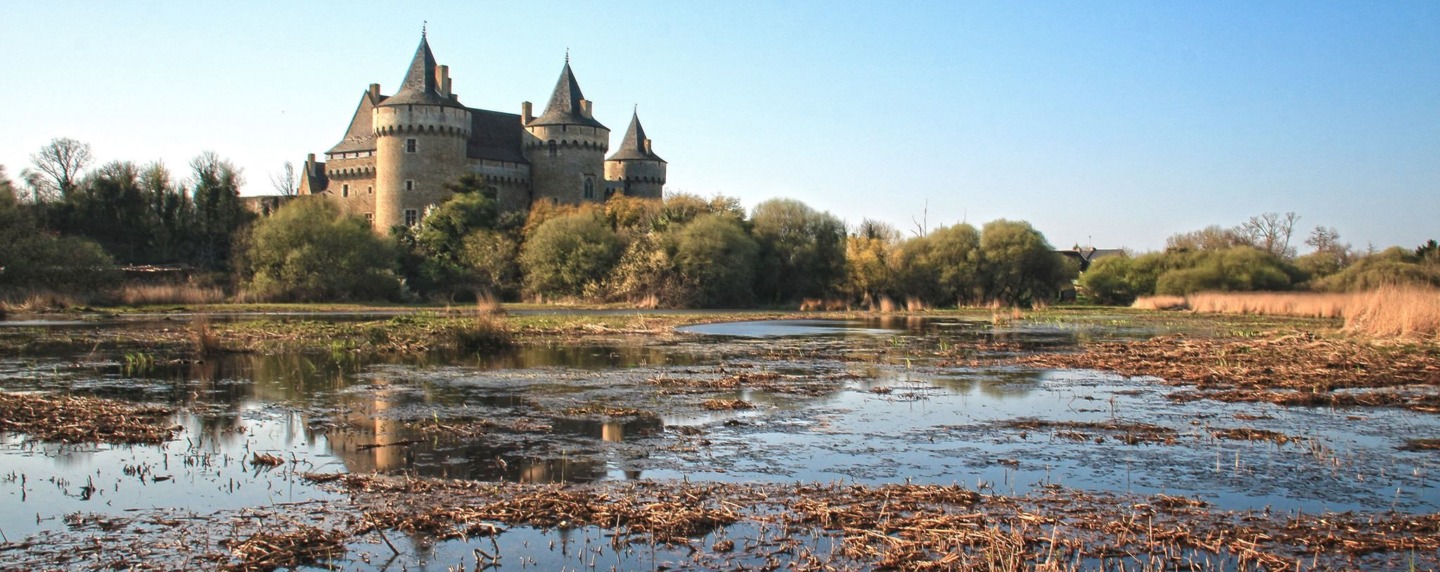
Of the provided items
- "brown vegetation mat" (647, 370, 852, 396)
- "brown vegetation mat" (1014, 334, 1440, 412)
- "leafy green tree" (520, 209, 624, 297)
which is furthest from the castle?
"brown vegetation mat" (647, 370, 852, 396)

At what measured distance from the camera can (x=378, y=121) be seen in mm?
67438

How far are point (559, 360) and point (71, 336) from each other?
40.5 feet

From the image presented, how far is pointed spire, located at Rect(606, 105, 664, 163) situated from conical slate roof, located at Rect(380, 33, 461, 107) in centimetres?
1455

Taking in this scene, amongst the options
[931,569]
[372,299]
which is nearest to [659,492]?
[931,569]

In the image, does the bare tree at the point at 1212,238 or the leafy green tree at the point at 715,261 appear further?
the bare tree at the point at 1212,238

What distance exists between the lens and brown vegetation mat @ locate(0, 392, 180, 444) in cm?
1066

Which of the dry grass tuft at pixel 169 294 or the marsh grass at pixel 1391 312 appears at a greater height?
the dry grass tuft at pixel 169 294

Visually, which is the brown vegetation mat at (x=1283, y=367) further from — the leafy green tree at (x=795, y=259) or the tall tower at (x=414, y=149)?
the tall tower at (x=414, y=149)

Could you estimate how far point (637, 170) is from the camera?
79.1m

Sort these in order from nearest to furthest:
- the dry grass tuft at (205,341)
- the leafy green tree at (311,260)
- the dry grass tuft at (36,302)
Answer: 1. the dry grass tuft at (205,341)
2. the dry grass tuft at (36,302)
3. the leafy green tree at (311,260)

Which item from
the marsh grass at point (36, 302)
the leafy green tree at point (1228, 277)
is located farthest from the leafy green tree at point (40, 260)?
the leafy green tree at point (1228, 277)

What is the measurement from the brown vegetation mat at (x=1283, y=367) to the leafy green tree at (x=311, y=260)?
36.1 meters

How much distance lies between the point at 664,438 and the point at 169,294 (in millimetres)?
40275

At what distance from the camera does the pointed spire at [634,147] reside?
79.5m
